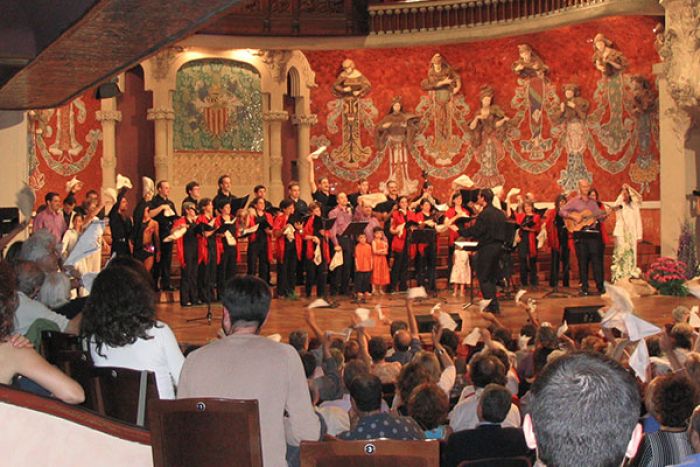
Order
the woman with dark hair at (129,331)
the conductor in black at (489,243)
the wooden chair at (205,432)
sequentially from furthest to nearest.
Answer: the conductor in black at (489,243) < the woman with dark hair at (129,331) < the wooden chair at (205,432)

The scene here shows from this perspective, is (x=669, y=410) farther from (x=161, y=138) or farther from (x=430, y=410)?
(x=161, y=138)

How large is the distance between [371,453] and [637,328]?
8.59ft

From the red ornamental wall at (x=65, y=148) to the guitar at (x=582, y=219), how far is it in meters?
8.46

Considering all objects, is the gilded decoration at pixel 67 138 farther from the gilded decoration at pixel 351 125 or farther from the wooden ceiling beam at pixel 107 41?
the wooden ceiling beam at pixel 107 41

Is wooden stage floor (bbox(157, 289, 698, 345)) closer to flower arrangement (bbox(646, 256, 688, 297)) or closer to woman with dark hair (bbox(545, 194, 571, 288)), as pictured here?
flower arrangement (bbox(646, 256, 688, 297))

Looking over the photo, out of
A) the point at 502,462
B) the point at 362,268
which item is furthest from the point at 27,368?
the point at 362,268

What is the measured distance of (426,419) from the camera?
4.32 meters

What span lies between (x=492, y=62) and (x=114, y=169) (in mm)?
7307

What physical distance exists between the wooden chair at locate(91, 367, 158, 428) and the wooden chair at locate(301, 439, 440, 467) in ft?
3.11

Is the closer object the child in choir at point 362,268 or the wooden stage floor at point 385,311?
the wooden stage floor at point 385,311

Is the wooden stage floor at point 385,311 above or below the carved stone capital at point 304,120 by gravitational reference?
below

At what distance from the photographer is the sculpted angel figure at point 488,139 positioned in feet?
61.9

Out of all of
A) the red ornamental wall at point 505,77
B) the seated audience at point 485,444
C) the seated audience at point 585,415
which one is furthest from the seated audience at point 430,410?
the red ornamental wall at point 505,77

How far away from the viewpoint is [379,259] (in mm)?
14758
